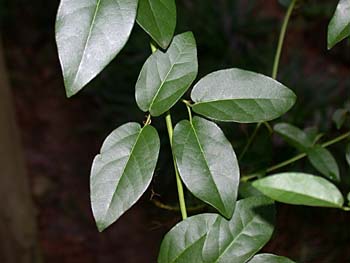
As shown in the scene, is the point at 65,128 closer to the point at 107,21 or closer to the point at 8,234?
the point at 8,234

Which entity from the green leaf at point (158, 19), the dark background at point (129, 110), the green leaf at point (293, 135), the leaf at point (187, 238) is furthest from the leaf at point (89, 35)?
the dark background at point (129, 110)

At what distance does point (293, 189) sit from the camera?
444 millimetres

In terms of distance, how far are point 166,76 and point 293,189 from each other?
192mm

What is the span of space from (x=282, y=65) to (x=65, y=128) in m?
1.16

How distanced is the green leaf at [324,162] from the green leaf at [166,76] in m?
0.33

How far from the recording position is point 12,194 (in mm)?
2100

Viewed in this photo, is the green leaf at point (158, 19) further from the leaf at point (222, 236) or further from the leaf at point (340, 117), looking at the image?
the leaf at point (340, 117)

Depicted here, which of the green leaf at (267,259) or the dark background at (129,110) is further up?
the green leaf at (267,259)

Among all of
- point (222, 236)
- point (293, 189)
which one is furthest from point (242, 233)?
point (293, 189)

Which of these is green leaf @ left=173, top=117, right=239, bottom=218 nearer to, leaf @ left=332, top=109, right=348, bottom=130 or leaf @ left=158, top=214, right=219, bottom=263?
leaf @ left=158, top=214, right=219, bottom=263

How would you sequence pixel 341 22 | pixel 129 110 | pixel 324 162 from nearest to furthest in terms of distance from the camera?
pixel 341 22 < pixel 324 162 < pixel 129 110

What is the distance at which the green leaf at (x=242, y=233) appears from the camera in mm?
555

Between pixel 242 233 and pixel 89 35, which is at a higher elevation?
pixel 89 35

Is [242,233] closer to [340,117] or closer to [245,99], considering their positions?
[245,99]
